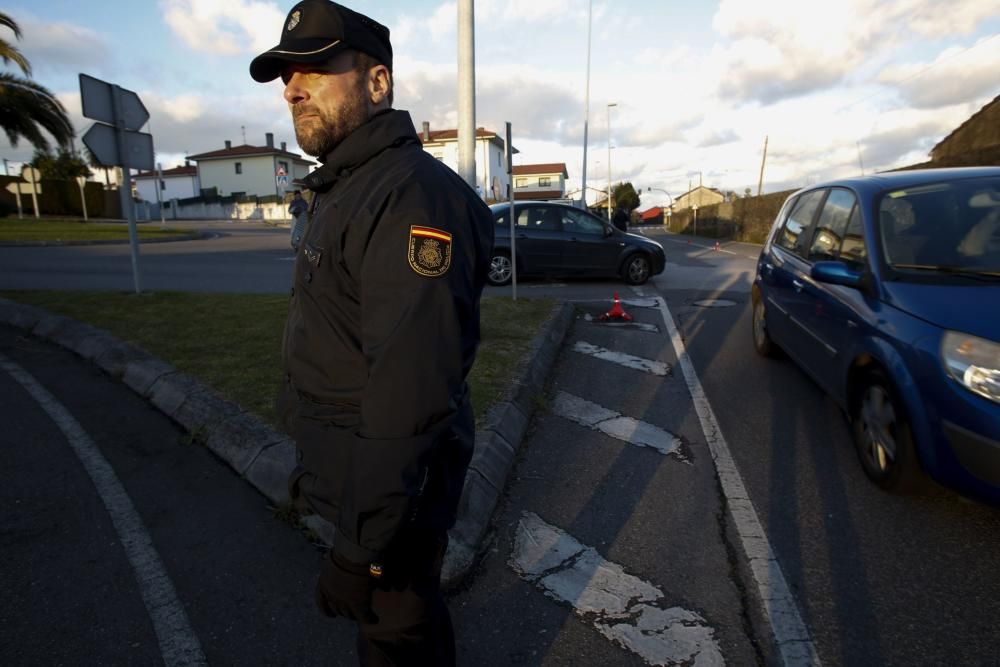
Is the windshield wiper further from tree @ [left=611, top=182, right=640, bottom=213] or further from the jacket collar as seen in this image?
tree @ [left=611, top=182, right=640, bottom=213]

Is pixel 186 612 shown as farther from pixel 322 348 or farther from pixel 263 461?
pixel 322 348

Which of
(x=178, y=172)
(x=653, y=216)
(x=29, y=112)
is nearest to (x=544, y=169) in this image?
(x=653, y=216)

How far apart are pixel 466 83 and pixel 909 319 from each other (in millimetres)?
5277

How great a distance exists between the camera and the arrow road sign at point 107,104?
7.88 m

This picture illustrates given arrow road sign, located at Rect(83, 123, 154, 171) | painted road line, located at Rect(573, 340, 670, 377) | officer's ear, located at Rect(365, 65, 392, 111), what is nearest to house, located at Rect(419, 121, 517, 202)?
arrow road sign, located at Rect(83, 123, 154, 171)

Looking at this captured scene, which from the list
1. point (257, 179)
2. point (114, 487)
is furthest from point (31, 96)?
point (257, 179)

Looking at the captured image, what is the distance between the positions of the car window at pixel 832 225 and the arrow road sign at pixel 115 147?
8.08 meters

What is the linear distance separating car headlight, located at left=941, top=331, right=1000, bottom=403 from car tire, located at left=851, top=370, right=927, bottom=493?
1.30ft

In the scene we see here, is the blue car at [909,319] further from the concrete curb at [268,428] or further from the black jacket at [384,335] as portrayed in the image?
the black jacket at [384,335]

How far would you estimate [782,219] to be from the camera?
246 inches

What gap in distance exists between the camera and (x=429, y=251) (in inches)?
53.4

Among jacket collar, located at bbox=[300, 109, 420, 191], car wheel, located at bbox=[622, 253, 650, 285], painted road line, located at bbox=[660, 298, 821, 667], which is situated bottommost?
painted road line, located at bbox=[660, 298, 821, 667]

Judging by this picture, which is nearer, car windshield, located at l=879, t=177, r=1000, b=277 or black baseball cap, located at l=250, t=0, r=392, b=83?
black baseball cap, located at l=250, t=0, r=392, b=83

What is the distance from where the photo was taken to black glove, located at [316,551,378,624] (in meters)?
1.48
